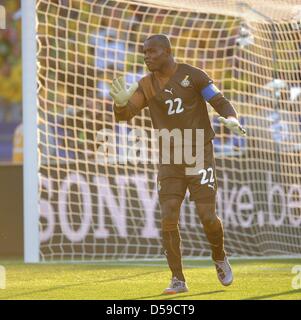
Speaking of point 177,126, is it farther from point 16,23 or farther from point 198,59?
point 16,23

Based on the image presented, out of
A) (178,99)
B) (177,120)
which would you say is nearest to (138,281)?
(177,120)

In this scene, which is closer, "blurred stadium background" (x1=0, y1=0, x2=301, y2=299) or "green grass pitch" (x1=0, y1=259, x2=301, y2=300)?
"green grass pitch" (x1=0, y1=259, x2=301, y2=300)

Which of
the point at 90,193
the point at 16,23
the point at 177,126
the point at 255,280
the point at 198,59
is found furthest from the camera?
the point at 16,23

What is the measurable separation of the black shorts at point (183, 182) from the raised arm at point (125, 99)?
0.43m

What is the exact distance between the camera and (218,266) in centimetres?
706

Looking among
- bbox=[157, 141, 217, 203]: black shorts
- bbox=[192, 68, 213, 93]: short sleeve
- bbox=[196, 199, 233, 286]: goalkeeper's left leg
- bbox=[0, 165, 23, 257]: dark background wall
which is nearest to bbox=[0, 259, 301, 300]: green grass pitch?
bbox=[196, 199, 233, 286]: goalkeeper's left leg

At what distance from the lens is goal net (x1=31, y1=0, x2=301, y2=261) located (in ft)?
36.8

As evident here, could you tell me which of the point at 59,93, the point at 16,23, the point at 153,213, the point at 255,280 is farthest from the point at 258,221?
the point at 16,23

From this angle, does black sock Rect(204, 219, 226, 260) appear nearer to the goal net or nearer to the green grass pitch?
the green grass pitch

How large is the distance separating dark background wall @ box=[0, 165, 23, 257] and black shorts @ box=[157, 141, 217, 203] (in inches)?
189

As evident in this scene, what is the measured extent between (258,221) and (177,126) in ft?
16.3

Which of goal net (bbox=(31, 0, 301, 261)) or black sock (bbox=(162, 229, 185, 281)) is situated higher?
goal net (bbox=(31, 0, 301, 261))

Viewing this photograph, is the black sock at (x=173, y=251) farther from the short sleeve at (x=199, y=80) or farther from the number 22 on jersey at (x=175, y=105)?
the short sleeve at (x=199, y=80)
